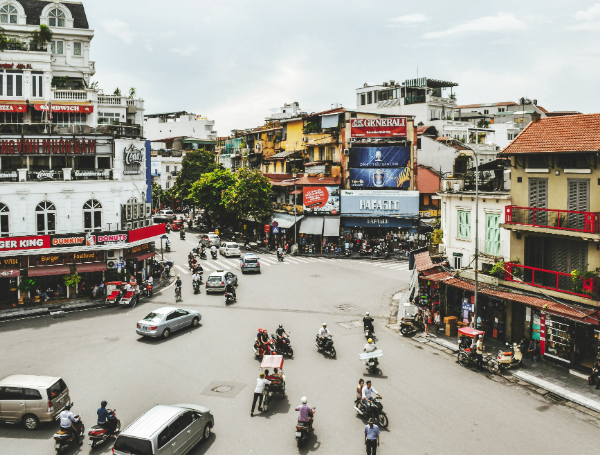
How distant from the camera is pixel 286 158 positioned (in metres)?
62.9

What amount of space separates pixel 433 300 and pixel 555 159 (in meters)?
11.1

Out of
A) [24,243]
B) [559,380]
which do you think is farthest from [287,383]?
[24,243]

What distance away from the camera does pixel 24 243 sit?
30953mm

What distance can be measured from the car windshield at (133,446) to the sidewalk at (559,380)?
48.8 feet

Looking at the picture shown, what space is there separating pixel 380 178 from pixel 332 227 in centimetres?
744

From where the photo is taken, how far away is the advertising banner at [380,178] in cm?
5169

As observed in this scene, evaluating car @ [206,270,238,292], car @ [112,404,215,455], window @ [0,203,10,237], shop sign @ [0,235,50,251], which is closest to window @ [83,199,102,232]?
shop sign @ [0,235,50,251]

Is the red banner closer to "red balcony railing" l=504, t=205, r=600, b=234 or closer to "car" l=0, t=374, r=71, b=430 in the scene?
"car" l=0, t=374, r=71, b=430

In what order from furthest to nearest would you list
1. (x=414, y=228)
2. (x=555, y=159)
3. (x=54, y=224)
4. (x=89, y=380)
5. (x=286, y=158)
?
(x=286, y=158), (x=414, y=228), (x=54, y=224), (x=555, y=159), (x=89, y=380)

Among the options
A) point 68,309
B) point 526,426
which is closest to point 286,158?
point 68,309

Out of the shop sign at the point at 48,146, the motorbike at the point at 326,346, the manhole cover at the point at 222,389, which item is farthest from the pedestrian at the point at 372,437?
the shop sign at the point at 48,146

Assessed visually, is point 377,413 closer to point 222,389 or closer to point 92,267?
point 222,389

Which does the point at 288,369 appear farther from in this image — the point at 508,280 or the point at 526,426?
the point at 508,280

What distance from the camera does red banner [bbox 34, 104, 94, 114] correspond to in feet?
128
